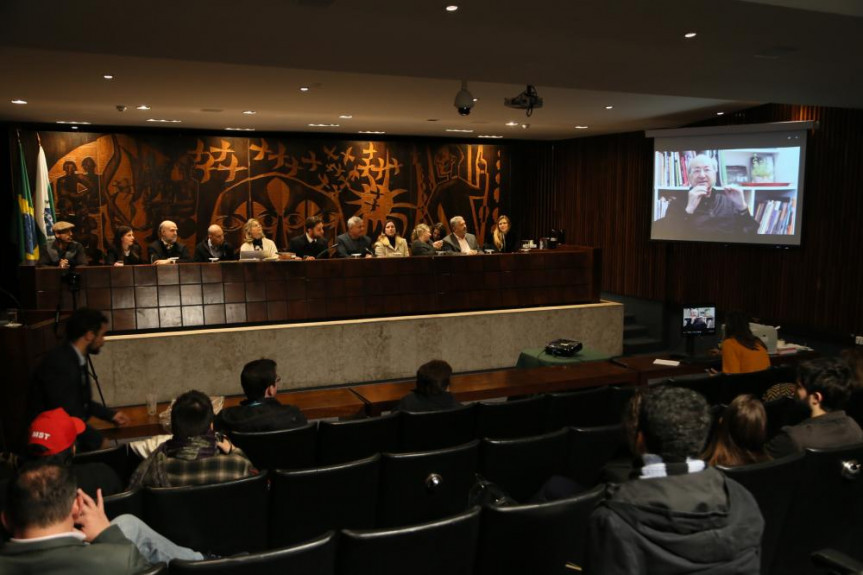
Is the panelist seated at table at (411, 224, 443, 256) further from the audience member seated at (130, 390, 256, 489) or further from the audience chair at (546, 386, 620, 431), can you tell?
the audience member seated at (130, 390, 256, 489)

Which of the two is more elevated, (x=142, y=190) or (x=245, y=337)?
(x=142, y=190)

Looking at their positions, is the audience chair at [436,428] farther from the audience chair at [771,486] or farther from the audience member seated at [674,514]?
the audience member seated at [674,514]

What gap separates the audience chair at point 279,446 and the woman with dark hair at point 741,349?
10.3 ft

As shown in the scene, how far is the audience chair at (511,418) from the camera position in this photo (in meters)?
3.95

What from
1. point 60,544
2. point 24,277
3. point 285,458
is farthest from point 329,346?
point 60,544

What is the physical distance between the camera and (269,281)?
7.64 m

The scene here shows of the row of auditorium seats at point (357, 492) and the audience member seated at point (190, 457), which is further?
the audience member seated at point (190, 457)

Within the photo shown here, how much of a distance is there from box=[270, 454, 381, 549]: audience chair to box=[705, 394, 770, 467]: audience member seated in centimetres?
139

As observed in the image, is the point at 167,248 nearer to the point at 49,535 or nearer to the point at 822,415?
the point at 49,535

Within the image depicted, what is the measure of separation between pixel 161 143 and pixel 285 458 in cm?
878

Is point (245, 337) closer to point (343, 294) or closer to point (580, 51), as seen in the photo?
point (343, 294)

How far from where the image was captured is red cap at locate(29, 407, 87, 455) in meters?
2.77

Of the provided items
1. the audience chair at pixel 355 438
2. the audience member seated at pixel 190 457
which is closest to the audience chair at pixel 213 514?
the audience member seated at pixel 190 457

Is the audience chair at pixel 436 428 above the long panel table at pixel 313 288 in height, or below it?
below
